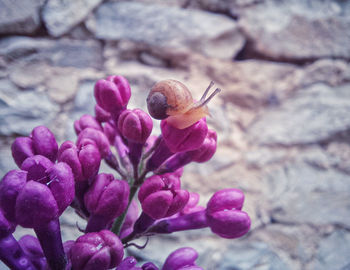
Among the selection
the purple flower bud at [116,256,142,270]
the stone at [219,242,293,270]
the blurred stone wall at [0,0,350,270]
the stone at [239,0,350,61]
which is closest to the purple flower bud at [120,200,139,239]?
the purple flower bud at [116,256,142,270]

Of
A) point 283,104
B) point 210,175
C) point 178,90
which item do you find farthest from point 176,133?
point 283,104

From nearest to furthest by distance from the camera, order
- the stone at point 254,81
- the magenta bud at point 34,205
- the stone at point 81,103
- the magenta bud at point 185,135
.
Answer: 1. the magenta bud at point 34,205
2. the magenta bud at point 185,135
3. the stone at point 81,103
4. the stone at point 254,81

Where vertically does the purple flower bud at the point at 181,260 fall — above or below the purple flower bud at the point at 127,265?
below

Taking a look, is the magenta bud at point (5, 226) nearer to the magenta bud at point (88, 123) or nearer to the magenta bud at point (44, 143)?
the magenta bud at point (44, 143)

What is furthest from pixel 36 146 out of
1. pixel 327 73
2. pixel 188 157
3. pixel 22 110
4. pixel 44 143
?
pixel 327 73

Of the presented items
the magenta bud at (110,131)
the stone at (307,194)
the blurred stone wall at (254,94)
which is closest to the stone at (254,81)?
the blurred stone wall at (254,94)

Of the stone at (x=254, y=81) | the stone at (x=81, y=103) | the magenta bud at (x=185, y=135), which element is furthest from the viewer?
the stone at (x=254, y=81)

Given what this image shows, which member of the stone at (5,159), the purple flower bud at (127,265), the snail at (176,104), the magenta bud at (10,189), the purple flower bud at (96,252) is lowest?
the stone at (5,159)

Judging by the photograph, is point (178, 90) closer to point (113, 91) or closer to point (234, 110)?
point (113, 91)

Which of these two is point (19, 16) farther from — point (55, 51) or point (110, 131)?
point (110, 131)
